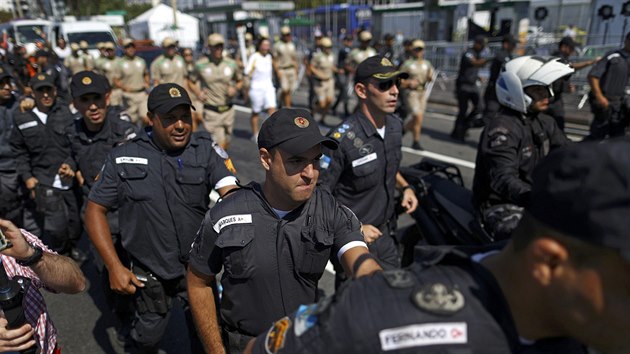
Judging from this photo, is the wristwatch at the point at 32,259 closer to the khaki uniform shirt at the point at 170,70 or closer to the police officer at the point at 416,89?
the police officer at the point at 416,89

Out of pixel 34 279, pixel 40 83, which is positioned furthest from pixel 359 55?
pixel 34 279

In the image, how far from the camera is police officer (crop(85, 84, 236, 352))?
273 centimetres

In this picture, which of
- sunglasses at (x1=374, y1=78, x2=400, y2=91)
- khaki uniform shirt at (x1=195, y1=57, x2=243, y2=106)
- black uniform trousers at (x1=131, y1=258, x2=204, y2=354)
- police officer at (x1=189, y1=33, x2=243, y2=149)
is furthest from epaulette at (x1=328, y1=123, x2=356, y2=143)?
khaki uniform shirt at (x1=195, y1=57, x2=243, y2=106)

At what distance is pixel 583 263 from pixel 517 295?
0.17 metres

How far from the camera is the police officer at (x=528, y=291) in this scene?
923 millimetres

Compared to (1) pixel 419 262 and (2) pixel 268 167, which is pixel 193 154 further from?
(1) pixel 419 262

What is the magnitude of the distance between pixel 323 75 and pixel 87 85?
666 centimetres

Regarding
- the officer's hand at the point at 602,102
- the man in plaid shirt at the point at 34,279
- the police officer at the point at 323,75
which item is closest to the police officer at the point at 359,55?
the police officer at the point at 323,75

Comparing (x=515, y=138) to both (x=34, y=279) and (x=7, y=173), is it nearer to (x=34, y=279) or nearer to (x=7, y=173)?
(x=34, y=279)

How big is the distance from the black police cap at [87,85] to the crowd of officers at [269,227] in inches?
0.4

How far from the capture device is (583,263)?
3.11ft

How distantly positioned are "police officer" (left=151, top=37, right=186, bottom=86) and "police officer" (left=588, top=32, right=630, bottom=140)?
273 inches

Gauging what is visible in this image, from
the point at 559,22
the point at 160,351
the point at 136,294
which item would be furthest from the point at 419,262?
the point at 559,22

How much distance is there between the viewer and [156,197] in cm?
273
